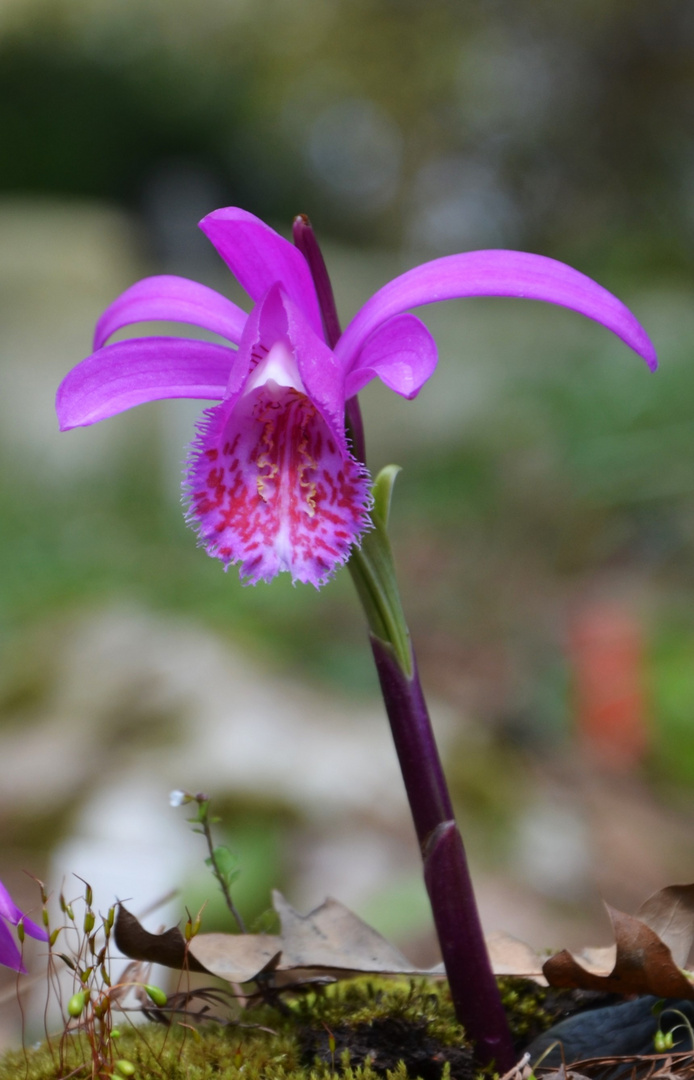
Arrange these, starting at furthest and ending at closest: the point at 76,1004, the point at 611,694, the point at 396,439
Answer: the point at 396,439
the point at 611,694
the point at 76,1004

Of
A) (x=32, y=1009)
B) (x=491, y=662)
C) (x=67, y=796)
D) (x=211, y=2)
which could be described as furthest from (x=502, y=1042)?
(x=211, y=2)

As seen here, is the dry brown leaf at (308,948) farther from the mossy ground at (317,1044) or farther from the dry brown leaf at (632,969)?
the dry brown leaf at (632,969)

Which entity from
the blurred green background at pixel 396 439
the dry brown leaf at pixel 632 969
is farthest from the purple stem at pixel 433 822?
the blurred green background at pixel 396 439

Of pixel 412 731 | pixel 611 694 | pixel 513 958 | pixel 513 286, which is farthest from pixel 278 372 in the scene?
pixel 611 694

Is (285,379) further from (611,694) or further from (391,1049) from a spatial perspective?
(611,694)

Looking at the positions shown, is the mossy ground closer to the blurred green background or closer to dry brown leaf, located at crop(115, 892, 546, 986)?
dry brown leaf, located at crop(115, 892, 546, 986)
